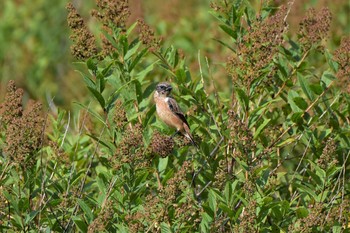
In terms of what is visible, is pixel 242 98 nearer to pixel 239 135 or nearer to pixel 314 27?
pixel 239 135

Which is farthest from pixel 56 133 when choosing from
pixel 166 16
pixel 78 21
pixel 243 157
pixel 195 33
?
pixel 166 16

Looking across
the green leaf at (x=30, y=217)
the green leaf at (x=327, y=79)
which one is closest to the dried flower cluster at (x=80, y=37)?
the green leaf at (x=30, y=217)

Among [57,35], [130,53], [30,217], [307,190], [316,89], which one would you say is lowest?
[57,35]

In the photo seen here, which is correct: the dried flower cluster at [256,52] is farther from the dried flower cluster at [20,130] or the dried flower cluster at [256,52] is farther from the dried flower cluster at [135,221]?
the dried flower cluster at [20,130]

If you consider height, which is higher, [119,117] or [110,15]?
[110,15]

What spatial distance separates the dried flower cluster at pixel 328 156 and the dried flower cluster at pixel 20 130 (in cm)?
159

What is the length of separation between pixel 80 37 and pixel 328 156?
1.54m

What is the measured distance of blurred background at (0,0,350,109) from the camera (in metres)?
11.7

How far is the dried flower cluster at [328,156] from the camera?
207 inches

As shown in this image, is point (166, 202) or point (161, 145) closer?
point (166, 202)

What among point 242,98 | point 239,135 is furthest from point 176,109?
point 239,135

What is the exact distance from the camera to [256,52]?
5.38 m

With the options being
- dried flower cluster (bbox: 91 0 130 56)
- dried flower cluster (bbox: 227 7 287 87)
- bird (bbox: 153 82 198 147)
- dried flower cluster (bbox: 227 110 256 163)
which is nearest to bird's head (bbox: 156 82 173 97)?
bird (bbox: 153 82 198 147)

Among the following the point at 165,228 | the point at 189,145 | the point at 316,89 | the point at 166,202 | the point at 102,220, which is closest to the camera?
the point at 166,202
